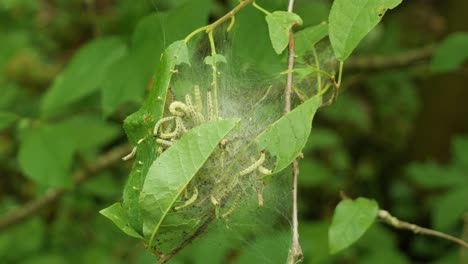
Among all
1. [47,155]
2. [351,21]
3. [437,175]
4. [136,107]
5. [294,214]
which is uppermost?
[351,21]

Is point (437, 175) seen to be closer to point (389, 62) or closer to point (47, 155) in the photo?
point (389, 62)

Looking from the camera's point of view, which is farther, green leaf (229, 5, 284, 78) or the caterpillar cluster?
green leaf (229, 5, 284, 78)

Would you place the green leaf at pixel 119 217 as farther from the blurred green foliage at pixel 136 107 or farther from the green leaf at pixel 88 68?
the green leaf at pixel 88 68

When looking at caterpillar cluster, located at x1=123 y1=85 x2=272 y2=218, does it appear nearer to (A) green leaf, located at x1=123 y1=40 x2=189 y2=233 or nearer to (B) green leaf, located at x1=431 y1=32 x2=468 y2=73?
(A) green leaf, located at x1=123 y1=40 x2=189 y2=233

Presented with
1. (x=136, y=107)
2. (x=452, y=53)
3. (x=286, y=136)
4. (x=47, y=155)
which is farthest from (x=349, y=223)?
(x=136, y=107)

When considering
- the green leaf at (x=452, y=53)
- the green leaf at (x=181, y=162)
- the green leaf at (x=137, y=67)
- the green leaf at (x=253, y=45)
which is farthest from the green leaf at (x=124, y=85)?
the green leaf at (x=452, y=53)

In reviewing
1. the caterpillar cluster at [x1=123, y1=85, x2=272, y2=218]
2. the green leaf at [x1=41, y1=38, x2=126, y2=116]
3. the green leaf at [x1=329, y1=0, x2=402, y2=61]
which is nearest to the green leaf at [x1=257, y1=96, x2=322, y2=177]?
the caterpillar cluster at [x1=123, y1=85, x2=272, y2=218]
